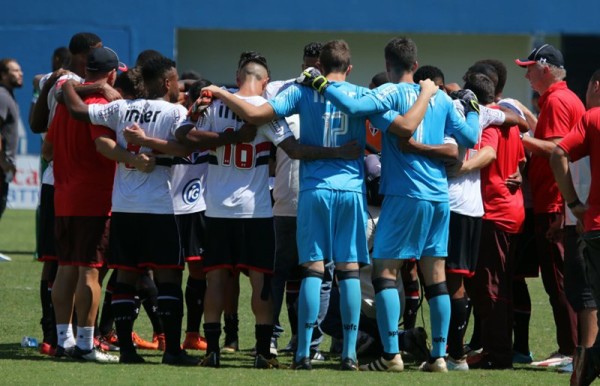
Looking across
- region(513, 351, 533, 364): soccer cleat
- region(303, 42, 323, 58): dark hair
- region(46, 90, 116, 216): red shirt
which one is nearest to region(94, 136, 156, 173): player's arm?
region(46, 90, 116, 216): red shirt

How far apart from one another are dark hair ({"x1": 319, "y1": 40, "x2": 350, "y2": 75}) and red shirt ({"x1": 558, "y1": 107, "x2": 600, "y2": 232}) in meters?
1.78

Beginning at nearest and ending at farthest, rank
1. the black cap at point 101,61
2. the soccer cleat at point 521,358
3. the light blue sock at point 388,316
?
1. the light blue sock at point 388,316
2. the black cap at point 101,61
3. the soccer cleat at point 521,358

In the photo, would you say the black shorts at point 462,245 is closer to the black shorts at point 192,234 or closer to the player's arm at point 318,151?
the player's arm at point 318,151

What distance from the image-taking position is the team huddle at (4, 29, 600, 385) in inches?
336

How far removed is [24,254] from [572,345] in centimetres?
1010

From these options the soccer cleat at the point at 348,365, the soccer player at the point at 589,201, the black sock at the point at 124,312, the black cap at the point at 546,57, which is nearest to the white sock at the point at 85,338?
the black sock at the point at 124,312

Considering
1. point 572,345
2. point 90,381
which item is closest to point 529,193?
point 572,345

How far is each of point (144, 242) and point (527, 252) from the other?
128 inches

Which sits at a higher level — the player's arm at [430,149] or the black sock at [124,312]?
the player's arm at [430,149]

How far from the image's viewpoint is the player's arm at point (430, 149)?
28.1ft

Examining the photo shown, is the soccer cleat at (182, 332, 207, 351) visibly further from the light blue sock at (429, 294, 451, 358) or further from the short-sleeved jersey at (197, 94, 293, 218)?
the light blue sock at (429, 294, 451, 358)

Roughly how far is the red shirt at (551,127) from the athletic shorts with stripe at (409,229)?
3.83 feet

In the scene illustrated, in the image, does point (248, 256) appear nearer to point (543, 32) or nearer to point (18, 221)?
point (18, 221)

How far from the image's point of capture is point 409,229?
28.1 feet
